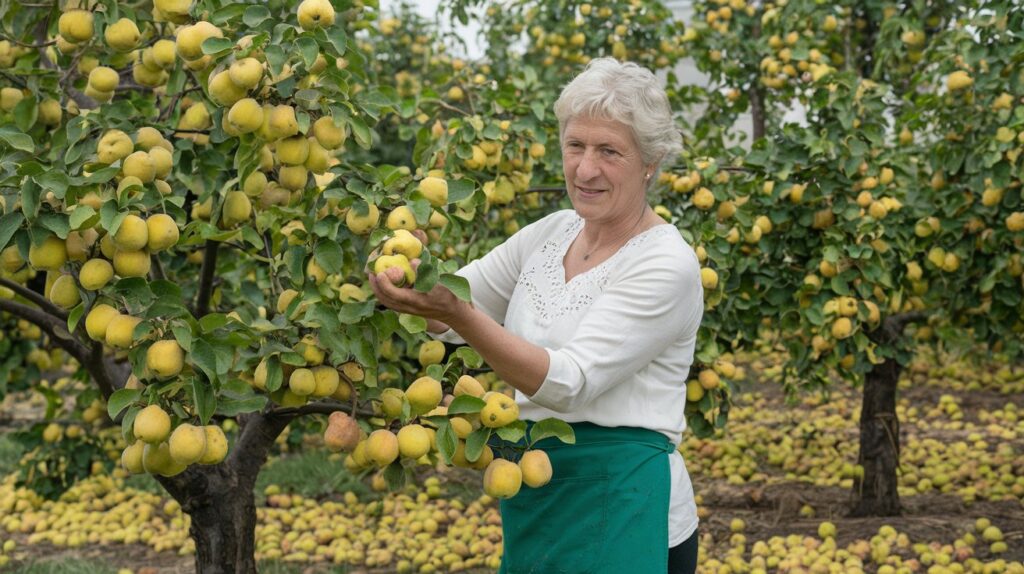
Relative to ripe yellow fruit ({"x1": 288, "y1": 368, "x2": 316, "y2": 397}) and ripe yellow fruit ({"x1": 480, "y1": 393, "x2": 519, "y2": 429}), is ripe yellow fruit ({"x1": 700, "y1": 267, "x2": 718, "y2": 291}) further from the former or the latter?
ripe yellow fruit ({"x1": 288, "y1": 368, "x2": 316, "y2": 397})

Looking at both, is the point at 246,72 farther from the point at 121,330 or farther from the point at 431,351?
the point at 431,351

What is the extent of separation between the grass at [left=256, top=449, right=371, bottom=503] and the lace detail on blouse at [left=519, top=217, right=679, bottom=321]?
3.15 metres

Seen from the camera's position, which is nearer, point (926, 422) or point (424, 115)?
point (424, 115)

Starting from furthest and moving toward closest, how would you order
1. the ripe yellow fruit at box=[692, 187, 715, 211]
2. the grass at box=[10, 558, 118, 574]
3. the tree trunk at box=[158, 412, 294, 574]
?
1. the grass at box=[10, 558, 118, 574]
2. the ripe yellow fruit at box=[692, 187, 715, 211]
3. the tree trunk at box=[158, 412, 294, 574]

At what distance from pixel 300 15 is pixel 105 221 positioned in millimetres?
519

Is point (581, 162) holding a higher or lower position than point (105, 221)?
higher

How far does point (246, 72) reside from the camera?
1.90 meters

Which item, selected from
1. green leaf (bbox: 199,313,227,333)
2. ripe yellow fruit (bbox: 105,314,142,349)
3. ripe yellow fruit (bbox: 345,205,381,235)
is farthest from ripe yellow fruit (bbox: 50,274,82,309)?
ripe yellow fruit (bbox: 345,205,381,235)

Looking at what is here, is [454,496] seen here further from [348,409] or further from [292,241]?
[292,241]

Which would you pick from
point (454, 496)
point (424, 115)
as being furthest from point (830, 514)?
point (424, 115)

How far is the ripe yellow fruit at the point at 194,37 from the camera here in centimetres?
202

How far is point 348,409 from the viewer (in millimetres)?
2303

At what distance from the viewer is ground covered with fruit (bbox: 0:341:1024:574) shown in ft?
13.1

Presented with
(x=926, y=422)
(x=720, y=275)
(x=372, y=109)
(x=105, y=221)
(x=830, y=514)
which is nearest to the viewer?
(x=105, y=221)
